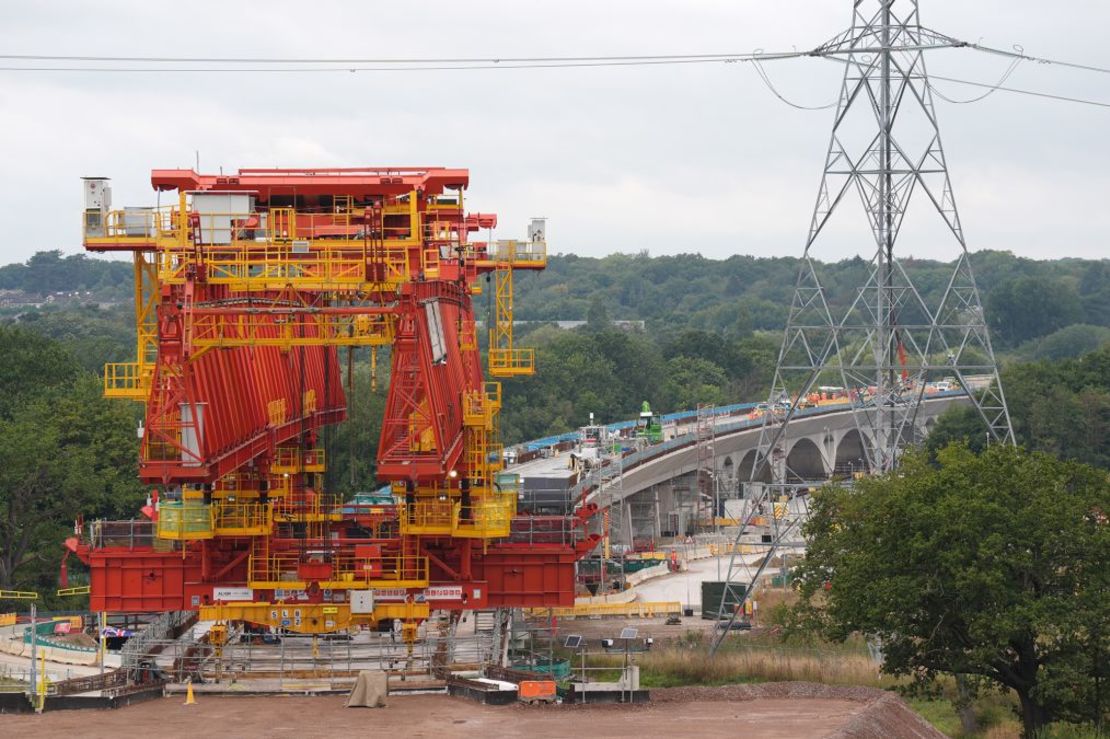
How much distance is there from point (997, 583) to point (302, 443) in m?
17.9

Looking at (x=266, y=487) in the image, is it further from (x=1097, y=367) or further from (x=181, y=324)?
(x=1097, y=367)

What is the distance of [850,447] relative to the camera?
160 meters

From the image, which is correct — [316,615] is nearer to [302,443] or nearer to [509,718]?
[302,443]

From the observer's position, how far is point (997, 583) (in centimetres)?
3959

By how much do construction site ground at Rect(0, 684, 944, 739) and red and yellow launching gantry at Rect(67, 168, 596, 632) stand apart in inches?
193

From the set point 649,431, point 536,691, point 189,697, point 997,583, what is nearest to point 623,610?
point 997,583

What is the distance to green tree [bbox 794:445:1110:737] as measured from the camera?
130 ft

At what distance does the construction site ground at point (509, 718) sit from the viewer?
3519 cm

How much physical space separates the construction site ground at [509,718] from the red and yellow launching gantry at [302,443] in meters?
4.90

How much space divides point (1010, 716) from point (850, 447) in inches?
4569

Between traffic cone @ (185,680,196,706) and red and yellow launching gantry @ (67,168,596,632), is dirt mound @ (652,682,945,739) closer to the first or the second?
red and yellow launching gantry @ (67,168,596,632)


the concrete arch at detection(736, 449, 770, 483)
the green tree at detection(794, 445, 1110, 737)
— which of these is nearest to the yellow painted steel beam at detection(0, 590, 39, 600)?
the green tree at detection(794, 445, 1110, 737)

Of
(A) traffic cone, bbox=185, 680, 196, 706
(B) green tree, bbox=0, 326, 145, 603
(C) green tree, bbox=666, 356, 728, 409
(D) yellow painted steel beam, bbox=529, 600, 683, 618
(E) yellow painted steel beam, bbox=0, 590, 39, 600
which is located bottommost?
(A) traffic cone, bbox=185, 680, 196, 706

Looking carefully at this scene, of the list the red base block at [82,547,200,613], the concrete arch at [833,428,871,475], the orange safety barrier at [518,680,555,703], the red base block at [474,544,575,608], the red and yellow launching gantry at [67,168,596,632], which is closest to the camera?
the orange safety barrier at [518,680,555,703]
